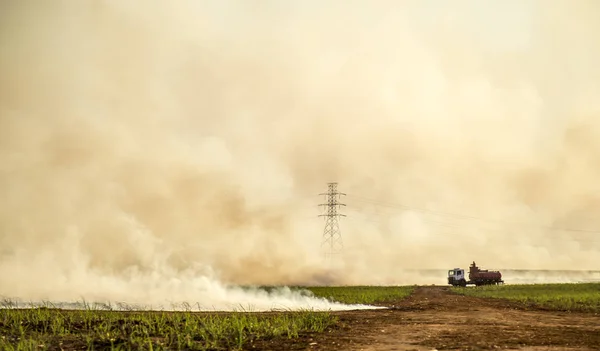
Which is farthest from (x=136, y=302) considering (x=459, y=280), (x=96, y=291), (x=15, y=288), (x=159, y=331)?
(x=459, y=280)

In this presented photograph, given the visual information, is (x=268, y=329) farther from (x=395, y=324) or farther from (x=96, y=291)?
(x=96, y=291)

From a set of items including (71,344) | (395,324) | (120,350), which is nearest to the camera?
(120,350)

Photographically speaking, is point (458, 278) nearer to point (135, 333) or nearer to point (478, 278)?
point (478, 278)

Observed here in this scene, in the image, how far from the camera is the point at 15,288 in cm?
4628

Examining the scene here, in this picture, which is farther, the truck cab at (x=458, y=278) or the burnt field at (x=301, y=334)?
the truck cab at (x=458, y=278)

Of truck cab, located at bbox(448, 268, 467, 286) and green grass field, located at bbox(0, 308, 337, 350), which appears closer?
green grass field, located at bbox(0, 308, 337, 350)

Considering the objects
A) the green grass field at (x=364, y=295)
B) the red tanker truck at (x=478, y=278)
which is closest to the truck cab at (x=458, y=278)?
the red tanker truck at (x=478, y=278)

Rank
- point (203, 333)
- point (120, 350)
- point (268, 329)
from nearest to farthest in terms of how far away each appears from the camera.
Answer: point (120, 350) → point (203, 333) → point (268, 329)

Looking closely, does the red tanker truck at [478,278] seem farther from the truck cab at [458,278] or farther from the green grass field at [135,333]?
the green grass field at [135,333]

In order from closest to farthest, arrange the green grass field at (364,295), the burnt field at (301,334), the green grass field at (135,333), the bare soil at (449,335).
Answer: the green grass field at (135,333) → the burnt field at (301,334) → the bare soil at (449,335) → the green grass field at (364,295)

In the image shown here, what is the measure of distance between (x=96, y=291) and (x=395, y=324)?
34275 millimetres

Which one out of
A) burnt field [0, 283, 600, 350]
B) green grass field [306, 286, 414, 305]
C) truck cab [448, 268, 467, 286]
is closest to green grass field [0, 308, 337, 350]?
burnt field [0, 283, 600, 350]

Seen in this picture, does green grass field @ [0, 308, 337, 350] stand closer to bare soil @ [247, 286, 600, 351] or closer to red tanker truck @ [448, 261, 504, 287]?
bare soil @ [247, 286, 600, 351]

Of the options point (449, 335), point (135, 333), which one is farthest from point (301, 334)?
point (135, 333)
